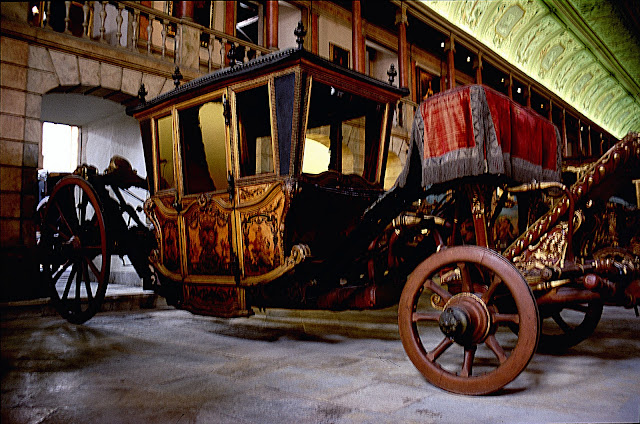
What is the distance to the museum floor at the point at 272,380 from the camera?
1884 mm

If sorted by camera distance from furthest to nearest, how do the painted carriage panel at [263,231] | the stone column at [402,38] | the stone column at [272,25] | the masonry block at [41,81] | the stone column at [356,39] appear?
1. the stone column at [402,38]
2. the stone column at [356,39]
3. the stone column at [272,25]
4. the masonry block at [41,81]
5. the painted carriage panel at [263,231]

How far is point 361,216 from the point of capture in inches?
127

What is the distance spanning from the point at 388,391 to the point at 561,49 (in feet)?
52.6

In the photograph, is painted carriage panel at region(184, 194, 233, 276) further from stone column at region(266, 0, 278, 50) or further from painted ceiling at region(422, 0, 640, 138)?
painted ceiling at region(422, 0, 640, 138)

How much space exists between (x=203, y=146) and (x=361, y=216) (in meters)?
1.59

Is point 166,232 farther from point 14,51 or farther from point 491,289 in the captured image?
point 14,51

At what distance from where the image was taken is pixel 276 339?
142 inches

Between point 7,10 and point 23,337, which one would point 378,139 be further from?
point 7,10

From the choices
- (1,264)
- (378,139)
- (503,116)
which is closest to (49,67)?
(1,264)

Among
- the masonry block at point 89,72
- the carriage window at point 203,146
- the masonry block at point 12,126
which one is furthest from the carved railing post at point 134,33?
the carriage window at point 203,146

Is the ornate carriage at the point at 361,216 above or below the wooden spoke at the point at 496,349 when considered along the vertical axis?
above

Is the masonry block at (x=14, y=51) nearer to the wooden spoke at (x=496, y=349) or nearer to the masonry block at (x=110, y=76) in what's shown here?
the masonry block at (x=110, y=76)

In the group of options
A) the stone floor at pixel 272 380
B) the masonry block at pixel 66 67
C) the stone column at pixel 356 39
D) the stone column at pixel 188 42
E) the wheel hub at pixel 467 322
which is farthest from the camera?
the stone column at pixel 356 39

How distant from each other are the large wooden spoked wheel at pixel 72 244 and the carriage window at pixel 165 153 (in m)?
0.55
